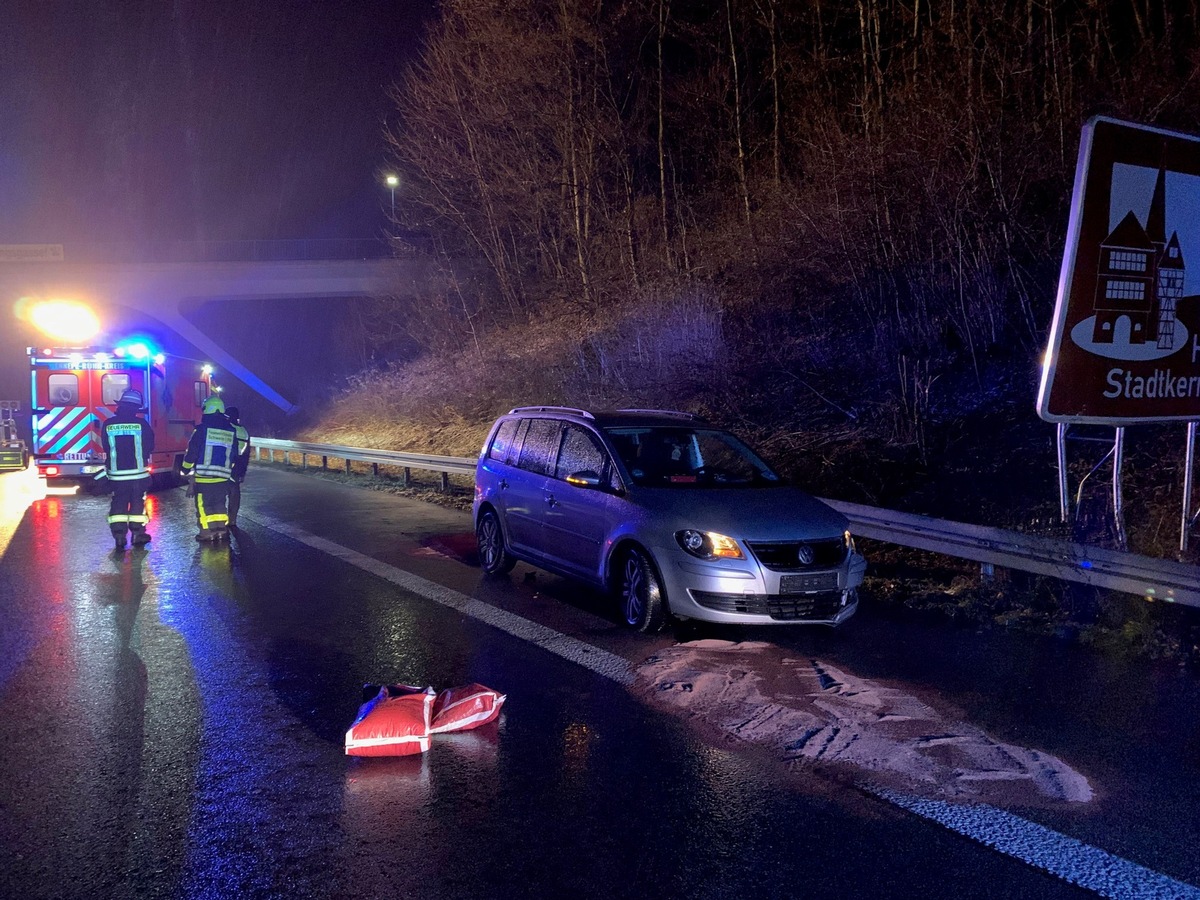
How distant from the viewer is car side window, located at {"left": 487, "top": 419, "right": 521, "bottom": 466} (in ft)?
30.3

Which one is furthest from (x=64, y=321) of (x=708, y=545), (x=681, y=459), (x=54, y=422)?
(x=708, y=545)

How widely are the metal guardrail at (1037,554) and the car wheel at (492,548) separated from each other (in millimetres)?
3112

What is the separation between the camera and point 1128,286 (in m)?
7.64

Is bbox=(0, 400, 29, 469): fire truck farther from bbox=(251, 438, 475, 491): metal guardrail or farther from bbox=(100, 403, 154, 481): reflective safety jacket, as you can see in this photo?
bbox=(100, 403, 154, 481): reflective safety jacket

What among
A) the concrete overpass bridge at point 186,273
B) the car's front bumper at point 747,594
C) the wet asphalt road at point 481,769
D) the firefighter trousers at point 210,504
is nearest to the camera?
the wet asphalt road at point 481,769

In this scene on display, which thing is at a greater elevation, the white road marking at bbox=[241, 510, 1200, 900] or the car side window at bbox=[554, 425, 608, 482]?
the car side window at bbox=[554, 425, 608, 482]

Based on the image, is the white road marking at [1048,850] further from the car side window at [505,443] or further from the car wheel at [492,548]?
the car side window at [505,443]

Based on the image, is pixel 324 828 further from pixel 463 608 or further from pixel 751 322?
pixel 751 322

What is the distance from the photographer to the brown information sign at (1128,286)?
7.26 meters

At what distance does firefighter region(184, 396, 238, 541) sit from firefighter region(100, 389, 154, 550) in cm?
53

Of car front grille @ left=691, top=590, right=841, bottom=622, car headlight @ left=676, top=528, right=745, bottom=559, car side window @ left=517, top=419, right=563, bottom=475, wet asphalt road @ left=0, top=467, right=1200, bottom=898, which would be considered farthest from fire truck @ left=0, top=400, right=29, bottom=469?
car front grille @ left=691, top=590, right=841, bottom=622

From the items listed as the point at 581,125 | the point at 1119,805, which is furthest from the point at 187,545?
the point at 581,125

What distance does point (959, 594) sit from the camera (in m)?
8.16

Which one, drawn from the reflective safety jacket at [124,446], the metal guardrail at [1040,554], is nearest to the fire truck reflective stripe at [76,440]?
the reflective safety jacket at [124,446]
